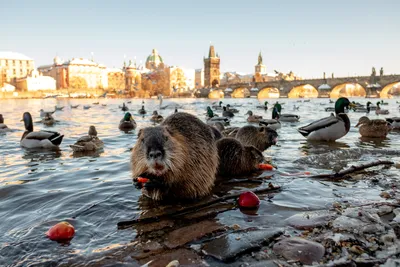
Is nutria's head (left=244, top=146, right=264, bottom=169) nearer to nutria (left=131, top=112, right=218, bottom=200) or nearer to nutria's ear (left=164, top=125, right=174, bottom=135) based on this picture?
nutria (left=131, top=112, right=218, bottom=200)

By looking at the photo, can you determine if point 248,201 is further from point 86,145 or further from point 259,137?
point 86,145

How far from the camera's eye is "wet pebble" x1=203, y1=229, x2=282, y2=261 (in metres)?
2.53

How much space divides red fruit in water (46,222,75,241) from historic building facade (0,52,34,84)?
153547 mm

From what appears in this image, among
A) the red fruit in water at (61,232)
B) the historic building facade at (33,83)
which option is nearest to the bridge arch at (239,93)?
the historic building facade at (33,83)

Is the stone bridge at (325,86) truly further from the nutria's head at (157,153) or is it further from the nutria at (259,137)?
the nutria's head at (157,153)

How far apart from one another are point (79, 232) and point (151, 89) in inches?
5380

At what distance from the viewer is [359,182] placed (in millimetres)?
4605

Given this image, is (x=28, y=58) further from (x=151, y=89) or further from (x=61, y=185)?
(x=61, y=185)

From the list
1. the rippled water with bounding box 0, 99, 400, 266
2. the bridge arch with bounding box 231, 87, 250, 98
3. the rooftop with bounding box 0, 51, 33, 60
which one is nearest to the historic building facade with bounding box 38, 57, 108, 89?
the rooftop with bounding box 0, 51, 33, 60

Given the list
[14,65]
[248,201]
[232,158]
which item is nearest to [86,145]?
[232,158]

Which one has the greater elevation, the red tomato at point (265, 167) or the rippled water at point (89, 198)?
the red tomato at point (265, 167)

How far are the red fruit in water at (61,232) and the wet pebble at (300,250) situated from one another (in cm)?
176

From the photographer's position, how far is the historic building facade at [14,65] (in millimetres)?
139175

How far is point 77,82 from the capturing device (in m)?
142
